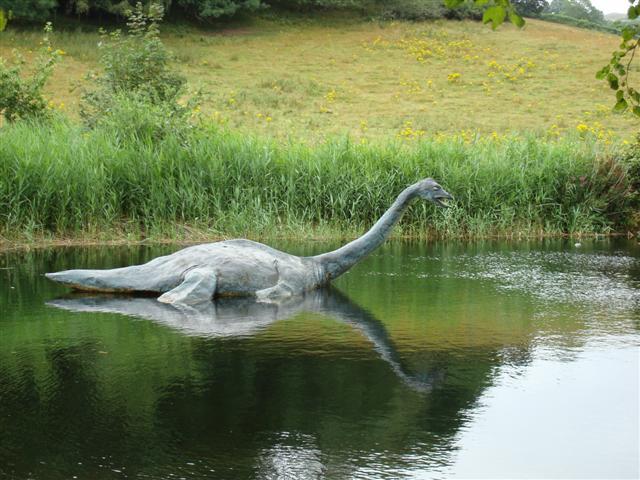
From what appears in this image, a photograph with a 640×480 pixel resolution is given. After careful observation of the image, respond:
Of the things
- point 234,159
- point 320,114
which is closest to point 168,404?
point 234,159

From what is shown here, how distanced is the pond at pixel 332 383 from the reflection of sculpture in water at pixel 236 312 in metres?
0.03

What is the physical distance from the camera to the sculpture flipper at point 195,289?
305 inches

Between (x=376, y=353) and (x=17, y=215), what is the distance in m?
7.16

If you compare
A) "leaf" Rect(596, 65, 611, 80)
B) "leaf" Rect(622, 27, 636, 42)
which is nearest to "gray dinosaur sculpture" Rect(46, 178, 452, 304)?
"leaf" Rect(596, 65, 611, 80)

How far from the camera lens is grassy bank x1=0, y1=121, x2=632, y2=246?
1207 centimetres

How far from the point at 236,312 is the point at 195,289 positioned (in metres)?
0.54

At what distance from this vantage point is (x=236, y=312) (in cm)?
745

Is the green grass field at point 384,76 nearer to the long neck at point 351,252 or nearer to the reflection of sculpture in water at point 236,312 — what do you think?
the long neck at point 351,252

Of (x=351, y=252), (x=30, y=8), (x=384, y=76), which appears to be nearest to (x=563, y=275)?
(x=351, y=252)

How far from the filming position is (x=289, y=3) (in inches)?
1929

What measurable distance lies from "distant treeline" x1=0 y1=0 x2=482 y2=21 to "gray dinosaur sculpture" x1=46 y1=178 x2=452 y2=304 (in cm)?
2861

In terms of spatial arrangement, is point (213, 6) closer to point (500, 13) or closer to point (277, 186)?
point (277, 186)

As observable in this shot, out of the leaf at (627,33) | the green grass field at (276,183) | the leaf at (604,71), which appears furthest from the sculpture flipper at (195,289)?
the leaf at (627,33)

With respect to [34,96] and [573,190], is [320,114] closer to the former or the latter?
[34,96]
